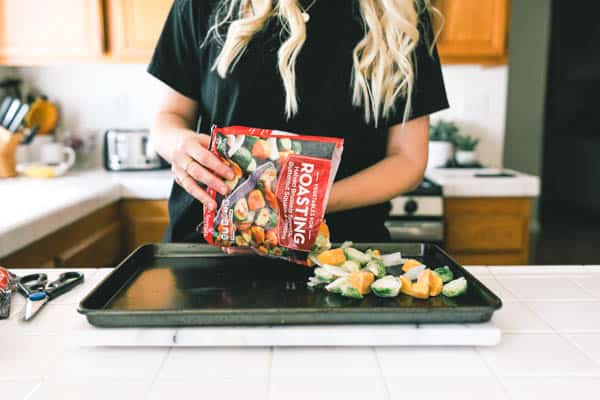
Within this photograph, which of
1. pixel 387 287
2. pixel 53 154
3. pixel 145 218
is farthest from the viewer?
pixel 53 154

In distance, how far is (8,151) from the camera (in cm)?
206

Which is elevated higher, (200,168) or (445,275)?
(200,168)

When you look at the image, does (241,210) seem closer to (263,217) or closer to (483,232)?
(263,217)

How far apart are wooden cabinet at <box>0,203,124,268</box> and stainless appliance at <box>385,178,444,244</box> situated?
101 centimetres

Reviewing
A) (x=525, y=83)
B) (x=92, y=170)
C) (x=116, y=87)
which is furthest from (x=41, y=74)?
(x=525, y=83)

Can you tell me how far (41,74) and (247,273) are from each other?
212 centimetres

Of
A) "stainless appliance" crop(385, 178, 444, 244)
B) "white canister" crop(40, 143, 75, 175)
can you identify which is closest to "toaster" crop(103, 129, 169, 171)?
"white canister" crop(40, 143, 75, 175)

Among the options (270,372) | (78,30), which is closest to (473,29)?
(78,30)

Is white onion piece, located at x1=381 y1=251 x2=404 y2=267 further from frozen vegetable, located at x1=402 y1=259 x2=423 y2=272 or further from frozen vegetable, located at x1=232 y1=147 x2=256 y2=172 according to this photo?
frozen vegetable, located at x1=232 y1=147 x2=256 y2=172

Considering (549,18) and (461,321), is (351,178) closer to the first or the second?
(461,321)

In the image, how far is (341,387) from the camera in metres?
0.55

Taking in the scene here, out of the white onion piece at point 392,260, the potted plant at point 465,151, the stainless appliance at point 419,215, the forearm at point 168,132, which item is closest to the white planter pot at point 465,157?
the potted plant at point 465,151

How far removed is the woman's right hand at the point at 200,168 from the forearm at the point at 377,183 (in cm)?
29

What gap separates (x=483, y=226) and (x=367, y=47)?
1.26m
